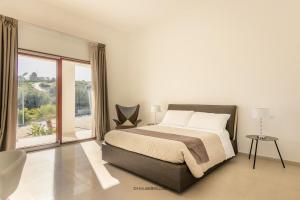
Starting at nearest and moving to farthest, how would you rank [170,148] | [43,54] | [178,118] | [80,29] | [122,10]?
[170,148], [178,118], [43,54], [122,10], [80,29]

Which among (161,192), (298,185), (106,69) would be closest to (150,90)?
(106,69)

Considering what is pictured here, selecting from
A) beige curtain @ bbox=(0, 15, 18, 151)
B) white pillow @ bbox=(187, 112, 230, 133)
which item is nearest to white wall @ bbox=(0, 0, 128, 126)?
beige curtain @ bbox=(0, 15, 18, 151)

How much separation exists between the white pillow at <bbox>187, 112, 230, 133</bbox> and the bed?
10.3 inches

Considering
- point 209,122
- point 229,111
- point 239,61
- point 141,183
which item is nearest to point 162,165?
point 141,183

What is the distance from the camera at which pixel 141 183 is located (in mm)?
2533

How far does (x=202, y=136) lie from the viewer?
2938 millimetres

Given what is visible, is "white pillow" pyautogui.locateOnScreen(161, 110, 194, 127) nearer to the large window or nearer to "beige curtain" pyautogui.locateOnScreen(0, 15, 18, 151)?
the large window

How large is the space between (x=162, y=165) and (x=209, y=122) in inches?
62.3

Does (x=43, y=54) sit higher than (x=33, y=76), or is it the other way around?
(x=43, y=54)

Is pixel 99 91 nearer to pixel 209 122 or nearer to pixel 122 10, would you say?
pixel 122 10

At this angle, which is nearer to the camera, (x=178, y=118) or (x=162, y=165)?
(x=162, y=165)

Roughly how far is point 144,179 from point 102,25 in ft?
14.7

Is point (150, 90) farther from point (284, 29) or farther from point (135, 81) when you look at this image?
point (284, 29)

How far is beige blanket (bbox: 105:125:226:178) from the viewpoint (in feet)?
7.52
